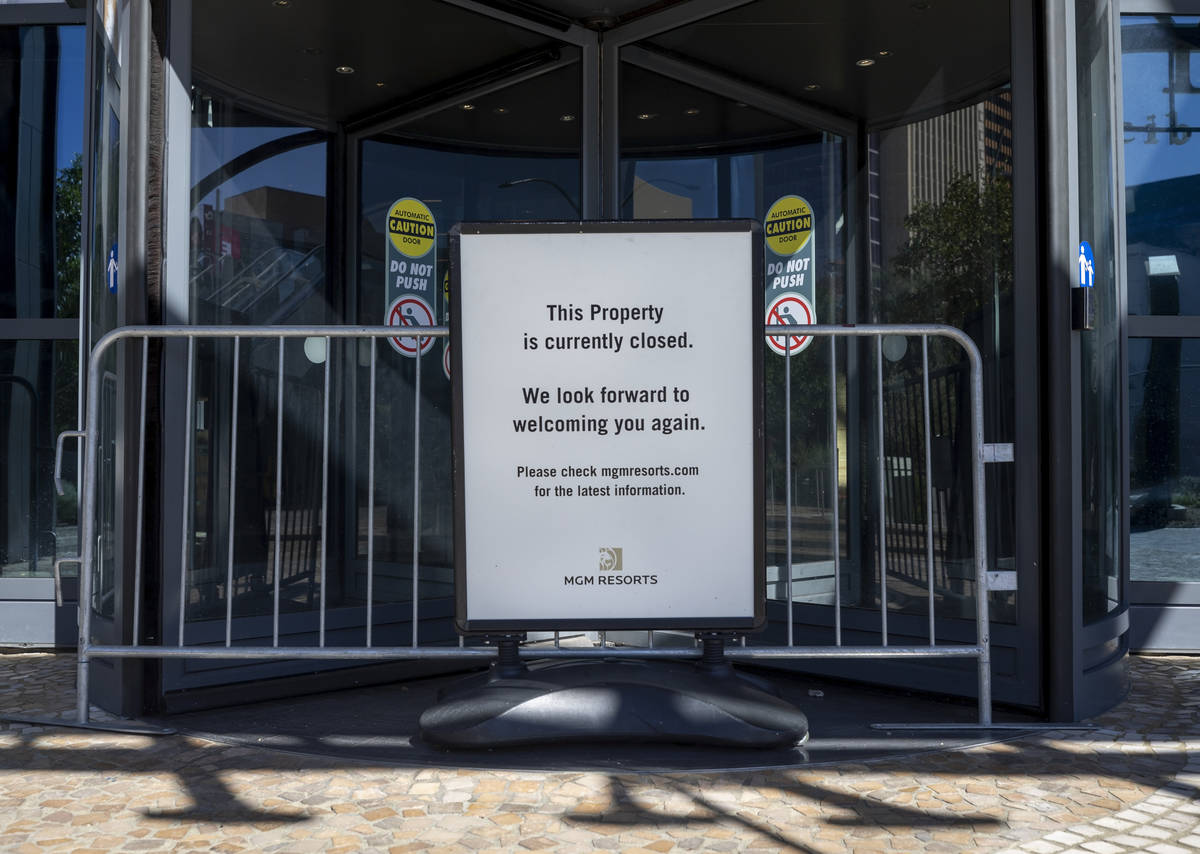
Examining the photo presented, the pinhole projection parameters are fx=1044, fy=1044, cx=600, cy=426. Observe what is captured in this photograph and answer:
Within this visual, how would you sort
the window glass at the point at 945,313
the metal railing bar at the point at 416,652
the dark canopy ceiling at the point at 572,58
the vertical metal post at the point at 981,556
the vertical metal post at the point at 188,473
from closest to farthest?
the metal railing bar at the point at 416,652, the vertical metal post at the point at 981,556, the vertical metal post at the point at 188,473, the window glass at the point at 945,313, the dark canopy ceiling at the point at 572,58

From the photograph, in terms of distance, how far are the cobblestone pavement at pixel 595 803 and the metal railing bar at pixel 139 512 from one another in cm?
43

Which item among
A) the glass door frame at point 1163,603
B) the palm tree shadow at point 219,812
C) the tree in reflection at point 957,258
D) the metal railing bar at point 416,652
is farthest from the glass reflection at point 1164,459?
the palm tree shadow at point 219,812

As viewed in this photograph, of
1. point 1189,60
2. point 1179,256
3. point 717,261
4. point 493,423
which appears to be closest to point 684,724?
point 493,423

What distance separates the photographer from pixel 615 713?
341cm

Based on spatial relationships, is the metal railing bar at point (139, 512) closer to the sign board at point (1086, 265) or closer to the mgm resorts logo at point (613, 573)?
the mgm resorts logo at point (613, 573)

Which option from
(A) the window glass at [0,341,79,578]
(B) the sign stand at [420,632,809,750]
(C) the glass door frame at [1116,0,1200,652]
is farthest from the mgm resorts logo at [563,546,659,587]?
(A) the window glass at [0,341,79,578]

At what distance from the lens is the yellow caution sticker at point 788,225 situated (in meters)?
4.94

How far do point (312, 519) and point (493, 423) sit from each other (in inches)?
61.7

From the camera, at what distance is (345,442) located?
479 cm

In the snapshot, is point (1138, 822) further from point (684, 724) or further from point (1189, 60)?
point (1189, 60)

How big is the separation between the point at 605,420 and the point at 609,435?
5 centimetres

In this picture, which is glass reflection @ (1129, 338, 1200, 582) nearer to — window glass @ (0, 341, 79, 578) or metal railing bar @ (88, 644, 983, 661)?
metal railing bar @ (88, 644, 983, 661)

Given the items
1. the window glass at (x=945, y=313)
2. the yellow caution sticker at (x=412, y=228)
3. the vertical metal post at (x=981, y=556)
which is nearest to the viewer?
the vertical metal post at (x=981, y=556)

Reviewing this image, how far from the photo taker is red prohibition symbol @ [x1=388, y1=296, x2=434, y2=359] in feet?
16.4
